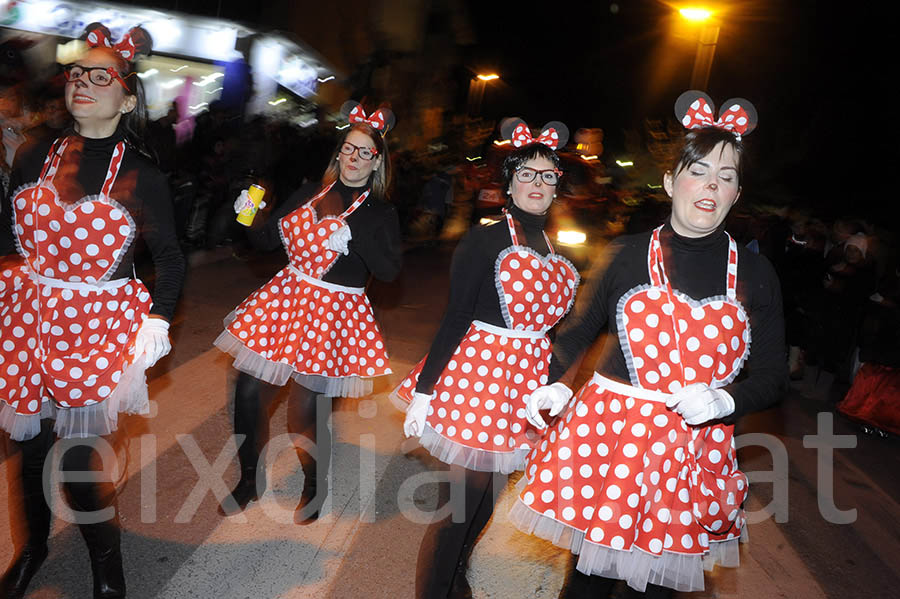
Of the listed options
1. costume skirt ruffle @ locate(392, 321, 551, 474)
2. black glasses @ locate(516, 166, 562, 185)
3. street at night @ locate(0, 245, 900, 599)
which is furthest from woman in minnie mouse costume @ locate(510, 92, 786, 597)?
street at night @ locate(0, 245, 900, 599)

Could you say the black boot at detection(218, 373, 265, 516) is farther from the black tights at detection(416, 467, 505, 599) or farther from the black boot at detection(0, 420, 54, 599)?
the black tights at detection(416, 467, 505, 599)

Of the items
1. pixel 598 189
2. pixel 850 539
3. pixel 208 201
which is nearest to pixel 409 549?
pixel 850 539

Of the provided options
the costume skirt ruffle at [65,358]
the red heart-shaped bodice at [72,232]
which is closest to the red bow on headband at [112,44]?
the red heart-shaped bodice at [72,232]

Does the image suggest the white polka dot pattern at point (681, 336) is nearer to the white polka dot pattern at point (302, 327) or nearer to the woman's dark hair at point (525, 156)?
the woman's dark hair at point (525, 156)

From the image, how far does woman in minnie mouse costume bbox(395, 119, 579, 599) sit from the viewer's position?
2.80 metres

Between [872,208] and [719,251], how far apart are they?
63.1 ft

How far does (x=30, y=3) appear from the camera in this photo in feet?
42.4

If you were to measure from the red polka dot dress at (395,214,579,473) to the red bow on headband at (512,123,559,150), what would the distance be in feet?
1.27

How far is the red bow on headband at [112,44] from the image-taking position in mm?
2713

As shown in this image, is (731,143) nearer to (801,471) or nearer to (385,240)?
(385,240)

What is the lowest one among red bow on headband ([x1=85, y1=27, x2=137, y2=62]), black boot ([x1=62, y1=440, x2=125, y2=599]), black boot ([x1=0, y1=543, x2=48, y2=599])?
black boot ([x1=0, y1=543, x2=48, y2=599])

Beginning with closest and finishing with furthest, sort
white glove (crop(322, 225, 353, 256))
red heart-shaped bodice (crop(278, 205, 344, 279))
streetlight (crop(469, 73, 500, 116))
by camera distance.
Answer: white glove (crop(322, 225, 353, 256)), red heart-shaped bodice (crop(278, 205, 344, 279)), streetlight (crop(469, 73, 500, 116))

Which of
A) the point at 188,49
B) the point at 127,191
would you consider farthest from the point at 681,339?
the point at 188,49

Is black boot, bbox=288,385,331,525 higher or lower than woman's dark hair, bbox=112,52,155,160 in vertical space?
lower
